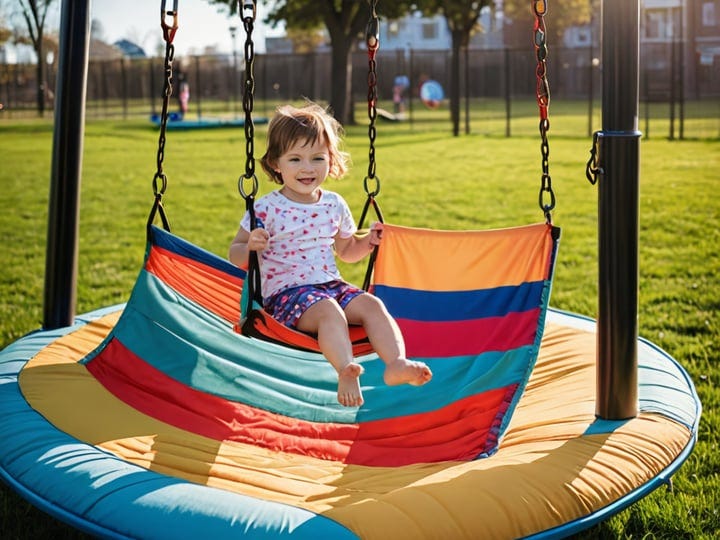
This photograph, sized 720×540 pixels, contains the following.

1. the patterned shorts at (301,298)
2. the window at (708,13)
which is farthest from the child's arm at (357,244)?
the window at (708,13)

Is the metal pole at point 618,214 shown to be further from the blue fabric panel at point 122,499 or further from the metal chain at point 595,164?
the blue fabric panel at point 122,499

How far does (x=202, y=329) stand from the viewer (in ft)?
11.9

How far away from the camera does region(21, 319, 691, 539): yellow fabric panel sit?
245 cm

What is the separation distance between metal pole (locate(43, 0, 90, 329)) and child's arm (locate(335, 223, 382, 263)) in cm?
143

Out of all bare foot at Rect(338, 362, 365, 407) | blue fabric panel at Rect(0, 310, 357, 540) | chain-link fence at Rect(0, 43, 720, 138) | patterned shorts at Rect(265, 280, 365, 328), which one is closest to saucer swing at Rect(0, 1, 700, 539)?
blue fabric panel at Rect(0, 310, 357, 540)

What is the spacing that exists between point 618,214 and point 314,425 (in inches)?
50.5

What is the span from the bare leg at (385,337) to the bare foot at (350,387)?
0.34ft

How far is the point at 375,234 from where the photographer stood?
147 inches

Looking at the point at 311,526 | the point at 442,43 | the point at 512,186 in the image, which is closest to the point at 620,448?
the point at 311,526

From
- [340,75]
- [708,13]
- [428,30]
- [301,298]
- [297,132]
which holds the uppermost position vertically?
[428,30]

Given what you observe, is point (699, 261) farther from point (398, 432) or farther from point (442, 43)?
point (442, 43)

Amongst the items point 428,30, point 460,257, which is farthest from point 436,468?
point 428,30

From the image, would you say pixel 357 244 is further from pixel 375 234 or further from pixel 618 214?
pixel 618 214

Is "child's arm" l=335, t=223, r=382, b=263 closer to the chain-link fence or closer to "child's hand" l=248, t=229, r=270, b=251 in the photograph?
"child's hand" l=248, t=229, r=270, b=251
